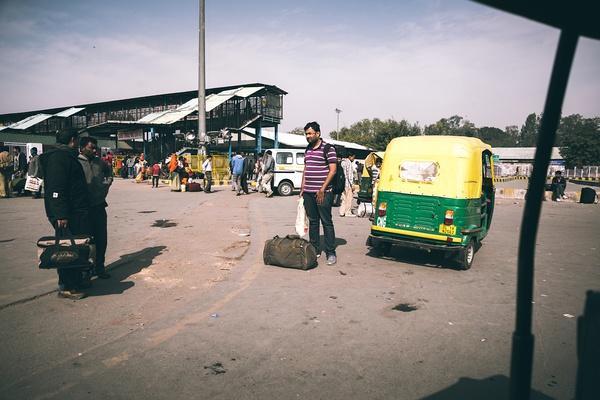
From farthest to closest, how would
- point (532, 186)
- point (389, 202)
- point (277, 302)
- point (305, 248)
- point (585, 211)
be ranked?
point (585, 211)
point (389, 202)
point (305, 248)
point (277, 302)
point (532, 186)

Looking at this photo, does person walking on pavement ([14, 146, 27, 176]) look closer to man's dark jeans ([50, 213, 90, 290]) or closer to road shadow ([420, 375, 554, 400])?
man's dark jeans ([50, 213, 90, 290])

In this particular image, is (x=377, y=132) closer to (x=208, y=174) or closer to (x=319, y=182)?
(x=208, y=174)

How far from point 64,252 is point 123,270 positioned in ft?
5.32

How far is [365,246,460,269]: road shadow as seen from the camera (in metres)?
6.39

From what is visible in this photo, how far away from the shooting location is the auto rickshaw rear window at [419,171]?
6.23 metres

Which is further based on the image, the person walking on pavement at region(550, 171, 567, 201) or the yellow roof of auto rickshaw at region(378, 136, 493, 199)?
the person walking on pavement at region(550, 171, 567, 201)

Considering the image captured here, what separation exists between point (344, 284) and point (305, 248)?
2.92ft

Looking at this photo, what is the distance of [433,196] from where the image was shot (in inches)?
241

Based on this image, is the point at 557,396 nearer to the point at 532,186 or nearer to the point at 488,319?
the point at 488,319

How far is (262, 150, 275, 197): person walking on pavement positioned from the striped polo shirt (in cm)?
1101

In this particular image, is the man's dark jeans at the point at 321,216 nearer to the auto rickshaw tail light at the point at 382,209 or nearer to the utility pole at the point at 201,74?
the auto rickshaw tail light at the point at 382,209

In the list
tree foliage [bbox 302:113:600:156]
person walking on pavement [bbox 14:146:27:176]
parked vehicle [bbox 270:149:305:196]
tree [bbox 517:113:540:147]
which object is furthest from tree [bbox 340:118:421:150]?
tree [bbox 517:113:540:147]

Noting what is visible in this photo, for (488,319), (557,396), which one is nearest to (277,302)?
(488,319)

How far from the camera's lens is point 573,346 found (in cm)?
351
